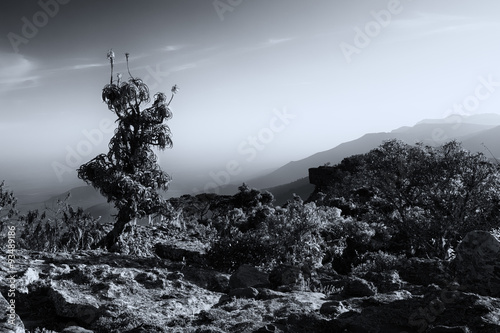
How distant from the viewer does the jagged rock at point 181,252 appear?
14.2 meters

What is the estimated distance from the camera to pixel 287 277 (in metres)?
10.3

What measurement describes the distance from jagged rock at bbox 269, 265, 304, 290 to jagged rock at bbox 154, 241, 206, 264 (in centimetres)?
421

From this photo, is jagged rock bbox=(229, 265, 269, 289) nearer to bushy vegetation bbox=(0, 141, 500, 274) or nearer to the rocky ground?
the rocky ground

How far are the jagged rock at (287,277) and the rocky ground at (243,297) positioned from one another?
3 centimetres

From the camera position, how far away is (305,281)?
1062 centimetres

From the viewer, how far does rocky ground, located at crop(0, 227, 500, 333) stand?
615cm

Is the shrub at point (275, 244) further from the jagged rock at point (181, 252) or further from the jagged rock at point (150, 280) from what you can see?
the jagged rock at point (150, 280)

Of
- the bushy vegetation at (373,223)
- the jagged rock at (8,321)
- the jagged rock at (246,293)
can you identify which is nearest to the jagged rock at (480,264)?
the bushy vegetation at (373,223)

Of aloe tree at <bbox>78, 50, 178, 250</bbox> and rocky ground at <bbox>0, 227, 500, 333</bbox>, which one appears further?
aloe tree at <bbox>78, 50, 178, 250</bbox>

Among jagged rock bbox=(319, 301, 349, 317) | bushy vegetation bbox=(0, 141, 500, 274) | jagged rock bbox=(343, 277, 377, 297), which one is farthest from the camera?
bushy vegetation bbox=(0, 141, 500, 274)

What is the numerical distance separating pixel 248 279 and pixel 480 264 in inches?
227

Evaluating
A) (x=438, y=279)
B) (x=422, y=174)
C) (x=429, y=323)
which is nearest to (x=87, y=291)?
(x=429, y=323)

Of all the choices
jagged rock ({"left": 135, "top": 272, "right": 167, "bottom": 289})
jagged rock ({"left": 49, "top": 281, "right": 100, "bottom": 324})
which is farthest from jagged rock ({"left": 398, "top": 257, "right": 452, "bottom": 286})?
jagged rock ({"left": 49, "top": 281, "right": 100, "bottom": 324})

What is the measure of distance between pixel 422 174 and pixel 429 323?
1332 cm
